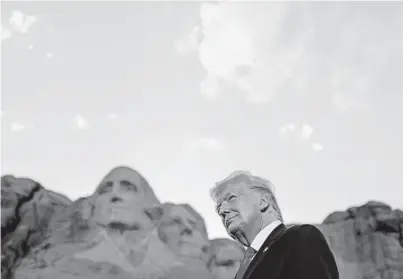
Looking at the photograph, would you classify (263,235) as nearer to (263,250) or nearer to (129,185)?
(263,250)

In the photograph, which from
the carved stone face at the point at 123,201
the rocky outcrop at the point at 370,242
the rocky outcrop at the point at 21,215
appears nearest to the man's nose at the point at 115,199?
the carved stone face at the point at 123,201

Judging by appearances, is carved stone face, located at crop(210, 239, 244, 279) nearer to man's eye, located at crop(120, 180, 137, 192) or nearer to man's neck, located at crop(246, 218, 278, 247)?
man's eye, located at crop(120, 180, 137, 192)

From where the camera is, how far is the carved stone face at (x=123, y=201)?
27.1 ft

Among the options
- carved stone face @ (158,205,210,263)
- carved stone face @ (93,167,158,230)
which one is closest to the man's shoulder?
carved stone face @ (158,205,210,263)

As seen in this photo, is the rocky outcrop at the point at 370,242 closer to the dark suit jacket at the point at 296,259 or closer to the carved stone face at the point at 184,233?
the carved stone face at the point at 184,233

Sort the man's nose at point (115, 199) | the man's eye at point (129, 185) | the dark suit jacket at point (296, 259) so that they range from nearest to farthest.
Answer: the dark suit jacket at point (296, 259) → the man's nose at point (115, 199) → the man's eye at point (129, 185)

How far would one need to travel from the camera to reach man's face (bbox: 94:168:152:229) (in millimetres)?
8273

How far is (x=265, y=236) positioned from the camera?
141cm

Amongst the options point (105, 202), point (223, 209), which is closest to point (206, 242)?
→ point (105, 202)

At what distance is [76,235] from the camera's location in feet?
26.7

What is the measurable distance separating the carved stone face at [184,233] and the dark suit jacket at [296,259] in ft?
22.8

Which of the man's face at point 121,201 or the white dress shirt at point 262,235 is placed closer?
the white dress shirt at point 262,235

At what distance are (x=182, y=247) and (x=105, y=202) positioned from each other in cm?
128

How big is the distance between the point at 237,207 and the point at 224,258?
6960 mm
